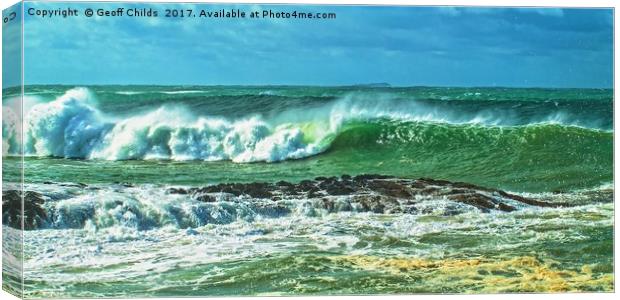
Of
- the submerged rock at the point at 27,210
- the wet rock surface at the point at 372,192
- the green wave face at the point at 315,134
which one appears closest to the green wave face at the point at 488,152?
the green wave face at the point at 315,134

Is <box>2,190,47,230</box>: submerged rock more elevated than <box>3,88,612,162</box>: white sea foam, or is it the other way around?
<box>3,88,612,162</box>: white sea foam

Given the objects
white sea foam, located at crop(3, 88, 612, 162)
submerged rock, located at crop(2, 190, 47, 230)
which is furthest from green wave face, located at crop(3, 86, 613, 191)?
submerged rock, located at crop(2, 190, 47, 230)

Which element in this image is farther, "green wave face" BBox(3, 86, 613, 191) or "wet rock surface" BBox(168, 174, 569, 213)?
"wet rock surface" BBox(168, 174, 569, 213)

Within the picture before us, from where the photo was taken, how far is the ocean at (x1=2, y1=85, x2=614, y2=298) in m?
12.0

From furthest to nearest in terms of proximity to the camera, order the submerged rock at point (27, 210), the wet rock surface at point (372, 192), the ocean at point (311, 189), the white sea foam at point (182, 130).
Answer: the wet rock surface at point (372, 192), the white sea foam at point (182, 130), the ocean at point (311, 189), the submerged rock at point (27, 210)

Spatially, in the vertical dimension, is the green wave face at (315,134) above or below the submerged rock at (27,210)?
above

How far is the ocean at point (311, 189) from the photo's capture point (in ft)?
39.4

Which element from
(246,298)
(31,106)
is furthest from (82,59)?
(246,298)

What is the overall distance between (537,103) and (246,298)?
12.8 ft

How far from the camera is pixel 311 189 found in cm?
1252

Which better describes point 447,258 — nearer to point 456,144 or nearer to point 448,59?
point 456,144

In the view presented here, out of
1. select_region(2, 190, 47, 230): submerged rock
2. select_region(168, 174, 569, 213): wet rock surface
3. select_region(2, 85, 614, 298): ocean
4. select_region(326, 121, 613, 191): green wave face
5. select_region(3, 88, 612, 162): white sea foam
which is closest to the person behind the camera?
select_region(2, 190, 47, 230): submerged rock

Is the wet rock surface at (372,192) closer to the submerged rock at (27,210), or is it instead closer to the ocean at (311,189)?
the ocean at (311,189)

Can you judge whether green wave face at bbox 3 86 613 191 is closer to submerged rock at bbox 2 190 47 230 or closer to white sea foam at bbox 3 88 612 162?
white sea foam at bbox 3 88 612 162
